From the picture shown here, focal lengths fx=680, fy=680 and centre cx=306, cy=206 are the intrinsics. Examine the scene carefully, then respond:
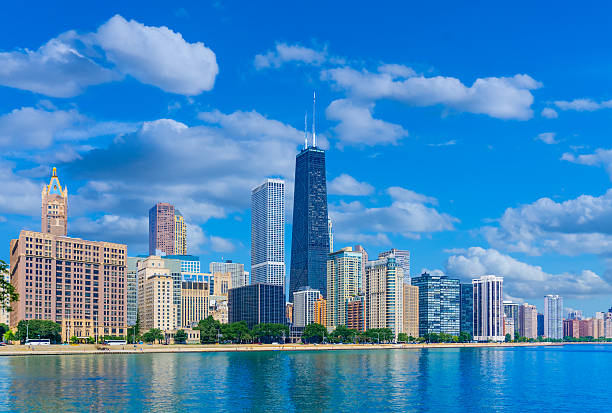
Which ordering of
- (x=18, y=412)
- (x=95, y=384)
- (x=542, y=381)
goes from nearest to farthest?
(x=18, y=412)
(x=95, y=384)
(x=542, y=381)

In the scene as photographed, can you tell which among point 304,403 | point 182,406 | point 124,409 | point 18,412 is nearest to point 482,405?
point 304,403

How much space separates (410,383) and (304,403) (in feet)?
129

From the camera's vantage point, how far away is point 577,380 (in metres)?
154

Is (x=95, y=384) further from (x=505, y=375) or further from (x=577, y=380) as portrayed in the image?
(x=577, y=380)

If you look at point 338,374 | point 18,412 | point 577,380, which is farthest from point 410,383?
point 18,412

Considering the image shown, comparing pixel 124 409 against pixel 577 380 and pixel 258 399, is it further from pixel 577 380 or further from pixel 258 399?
pixel 577 380

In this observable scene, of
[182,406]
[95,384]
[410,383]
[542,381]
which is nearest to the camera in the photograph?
[182,406]

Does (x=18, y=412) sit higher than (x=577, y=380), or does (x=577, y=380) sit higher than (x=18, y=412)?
(x=18, y=412)

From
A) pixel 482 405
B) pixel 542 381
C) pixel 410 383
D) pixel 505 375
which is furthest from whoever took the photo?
pixel 505 375

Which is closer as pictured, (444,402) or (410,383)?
(444,402)

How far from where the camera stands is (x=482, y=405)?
340ft

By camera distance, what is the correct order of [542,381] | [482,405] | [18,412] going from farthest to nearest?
[542,381] → [482,405] → [18,412]

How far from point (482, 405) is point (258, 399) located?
34463mm

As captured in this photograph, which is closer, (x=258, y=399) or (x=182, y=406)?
(x=182, y=406)
